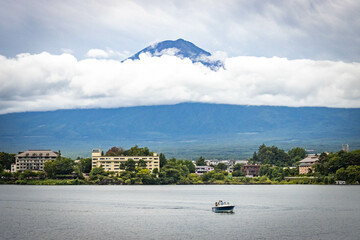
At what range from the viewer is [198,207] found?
246 ft

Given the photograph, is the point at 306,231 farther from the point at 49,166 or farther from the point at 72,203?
the point at 49,166

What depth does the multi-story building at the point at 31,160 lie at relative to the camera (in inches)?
6442

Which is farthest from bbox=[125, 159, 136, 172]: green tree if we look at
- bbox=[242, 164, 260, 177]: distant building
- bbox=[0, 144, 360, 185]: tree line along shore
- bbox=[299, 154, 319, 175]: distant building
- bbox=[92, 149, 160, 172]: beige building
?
bbox=[242, 164, 260, 177]: distant building

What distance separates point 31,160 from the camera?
166 m

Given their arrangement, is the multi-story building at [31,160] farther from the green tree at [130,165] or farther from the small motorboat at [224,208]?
the small motorboat at [224,208]

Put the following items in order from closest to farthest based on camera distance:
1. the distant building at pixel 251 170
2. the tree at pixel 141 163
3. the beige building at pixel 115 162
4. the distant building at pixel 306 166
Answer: the tree at pixel 141 163, the distant building at pixel 306 166, the beige building at pixel 115 162, the distant building at pixel 251 170

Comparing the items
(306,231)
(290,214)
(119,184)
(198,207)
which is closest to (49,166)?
(119,184)

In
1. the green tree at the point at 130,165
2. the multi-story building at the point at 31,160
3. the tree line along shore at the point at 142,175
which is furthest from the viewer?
the multi-story building at the point at 31,160

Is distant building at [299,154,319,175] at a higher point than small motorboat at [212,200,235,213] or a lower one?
A: higher

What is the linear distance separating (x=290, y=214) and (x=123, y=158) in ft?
315

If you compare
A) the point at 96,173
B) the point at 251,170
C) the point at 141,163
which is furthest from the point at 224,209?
the point at 251,170

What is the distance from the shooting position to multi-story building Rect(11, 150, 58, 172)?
163625mm

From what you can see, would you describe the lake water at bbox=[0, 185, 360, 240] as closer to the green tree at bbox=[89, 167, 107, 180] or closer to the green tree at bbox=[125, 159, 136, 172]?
the green tree at bbox=[89, 167, 107, 180]

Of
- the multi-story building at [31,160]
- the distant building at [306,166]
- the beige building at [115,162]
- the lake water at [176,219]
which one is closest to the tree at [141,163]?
the beige building at [115,162]
